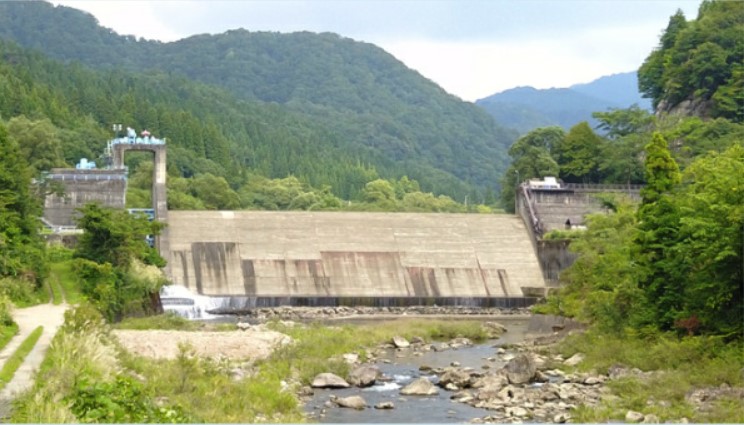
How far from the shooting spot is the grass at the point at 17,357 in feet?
85.1

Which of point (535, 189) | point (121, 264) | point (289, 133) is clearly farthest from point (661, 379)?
point (289, 133)

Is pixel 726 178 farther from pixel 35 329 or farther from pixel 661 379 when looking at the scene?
pixel 35 329

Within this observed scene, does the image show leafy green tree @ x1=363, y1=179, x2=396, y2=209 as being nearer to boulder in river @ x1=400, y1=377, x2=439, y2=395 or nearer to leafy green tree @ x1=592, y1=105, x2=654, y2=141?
leafy green tree @ x1=592, y1=105, x2=654, y2=141

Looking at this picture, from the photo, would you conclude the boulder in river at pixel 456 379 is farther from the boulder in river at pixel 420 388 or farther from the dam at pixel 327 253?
the dam at pixel 327 253

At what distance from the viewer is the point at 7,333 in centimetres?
3219

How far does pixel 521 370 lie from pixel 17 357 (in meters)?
13.3

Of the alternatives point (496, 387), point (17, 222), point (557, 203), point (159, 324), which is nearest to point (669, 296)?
point (496, 387)

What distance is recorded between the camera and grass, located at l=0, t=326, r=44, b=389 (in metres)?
25.9

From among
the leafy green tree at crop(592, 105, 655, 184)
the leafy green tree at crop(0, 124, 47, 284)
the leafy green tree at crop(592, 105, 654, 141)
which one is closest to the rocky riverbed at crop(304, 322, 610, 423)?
the leafy green tree at crop(0, 124, 47, 284)

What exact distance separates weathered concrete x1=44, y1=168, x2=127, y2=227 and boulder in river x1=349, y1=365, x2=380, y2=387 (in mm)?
35026

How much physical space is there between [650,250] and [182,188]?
176 feet

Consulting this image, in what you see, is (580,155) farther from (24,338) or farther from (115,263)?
(24,338)

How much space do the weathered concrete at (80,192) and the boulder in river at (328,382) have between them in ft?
116

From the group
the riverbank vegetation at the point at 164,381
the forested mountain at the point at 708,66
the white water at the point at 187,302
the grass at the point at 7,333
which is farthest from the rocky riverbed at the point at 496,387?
the forested mountain at the point at 708,66
